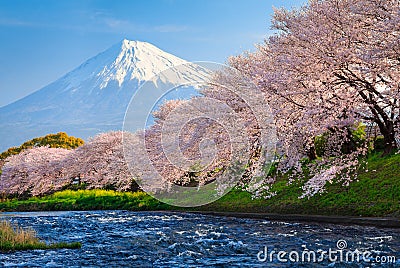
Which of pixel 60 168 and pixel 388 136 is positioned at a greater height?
pixel 388 136

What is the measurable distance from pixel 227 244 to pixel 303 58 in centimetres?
730

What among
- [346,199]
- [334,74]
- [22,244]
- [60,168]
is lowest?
[22,244]

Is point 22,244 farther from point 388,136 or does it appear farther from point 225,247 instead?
point 388,136

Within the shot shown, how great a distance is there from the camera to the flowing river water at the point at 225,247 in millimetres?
11367

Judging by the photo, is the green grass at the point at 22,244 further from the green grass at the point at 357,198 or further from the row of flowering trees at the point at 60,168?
the row of flowering trees at the point at 60,168

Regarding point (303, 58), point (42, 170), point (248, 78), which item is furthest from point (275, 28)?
point (42, 170)

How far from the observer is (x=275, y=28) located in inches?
931

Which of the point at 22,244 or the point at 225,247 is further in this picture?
the point at 22,244

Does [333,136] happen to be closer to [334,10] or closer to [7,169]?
[334,10]
